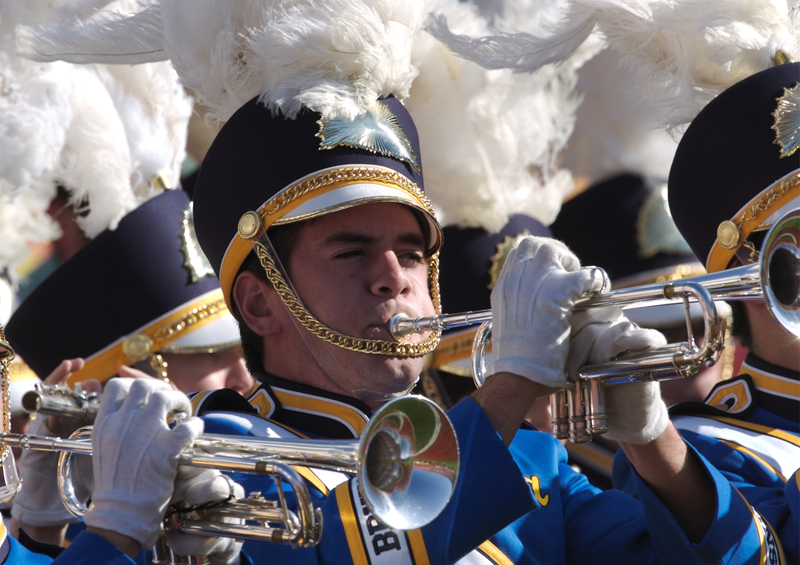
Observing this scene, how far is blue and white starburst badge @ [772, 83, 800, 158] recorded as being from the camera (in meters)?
3.73

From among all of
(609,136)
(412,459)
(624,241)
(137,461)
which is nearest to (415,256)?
(412,459)

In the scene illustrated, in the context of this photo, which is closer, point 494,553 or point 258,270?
point 494,553

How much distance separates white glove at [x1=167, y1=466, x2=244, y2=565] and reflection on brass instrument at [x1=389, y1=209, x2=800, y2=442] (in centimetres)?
78

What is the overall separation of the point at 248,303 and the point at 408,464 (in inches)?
43.1

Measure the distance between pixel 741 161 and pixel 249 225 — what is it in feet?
5.70

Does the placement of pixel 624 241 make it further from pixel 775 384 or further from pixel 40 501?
pixel 40 501

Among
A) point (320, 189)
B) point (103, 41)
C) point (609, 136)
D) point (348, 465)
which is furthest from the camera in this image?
point (609, 136)

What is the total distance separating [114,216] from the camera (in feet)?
16.2

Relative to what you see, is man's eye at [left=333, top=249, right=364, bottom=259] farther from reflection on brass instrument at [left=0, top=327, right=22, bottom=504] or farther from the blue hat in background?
the blue hat in background

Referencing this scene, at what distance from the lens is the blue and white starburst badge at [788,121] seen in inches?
147

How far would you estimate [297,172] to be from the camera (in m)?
3.20

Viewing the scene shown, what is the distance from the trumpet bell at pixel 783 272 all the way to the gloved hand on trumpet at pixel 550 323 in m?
0.26

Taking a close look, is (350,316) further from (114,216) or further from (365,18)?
(114,216)

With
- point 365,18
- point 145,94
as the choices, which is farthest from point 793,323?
point 145,94
